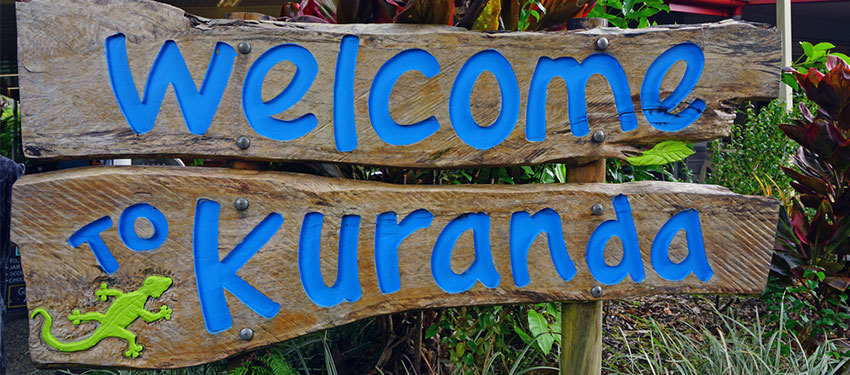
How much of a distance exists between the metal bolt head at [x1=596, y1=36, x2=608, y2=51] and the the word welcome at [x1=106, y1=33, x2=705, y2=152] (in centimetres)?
3

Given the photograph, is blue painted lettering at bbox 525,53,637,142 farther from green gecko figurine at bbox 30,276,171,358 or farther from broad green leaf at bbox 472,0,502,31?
green gecko figurine at bbox 30,276,171,358

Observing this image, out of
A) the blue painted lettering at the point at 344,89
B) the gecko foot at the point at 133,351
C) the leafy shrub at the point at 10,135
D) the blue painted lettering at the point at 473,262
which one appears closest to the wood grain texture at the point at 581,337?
the blue painted lettering at the point at 473,262

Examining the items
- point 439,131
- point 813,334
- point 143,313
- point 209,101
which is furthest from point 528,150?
point 813,334

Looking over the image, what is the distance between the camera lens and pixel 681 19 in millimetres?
6863

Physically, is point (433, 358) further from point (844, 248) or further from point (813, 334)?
point (844, 248)

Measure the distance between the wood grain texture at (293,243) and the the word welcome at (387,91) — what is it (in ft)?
0.50

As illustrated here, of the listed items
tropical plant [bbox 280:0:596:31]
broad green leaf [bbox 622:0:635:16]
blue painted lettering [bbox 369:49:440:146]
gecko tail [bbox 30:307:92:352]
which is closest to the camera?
gecko tail [bbox 30:307:92:352]

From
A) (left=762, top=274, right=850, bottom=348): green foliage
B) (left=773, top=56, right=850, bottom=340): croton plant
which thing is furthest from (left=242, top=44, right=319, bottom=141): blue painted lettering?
(left=773, top=56, right=850, bottom=340): croton plant

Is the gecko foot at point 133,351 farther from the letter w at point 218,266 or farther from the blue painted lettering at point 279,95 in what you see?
the blue painted lettering at point 279,95

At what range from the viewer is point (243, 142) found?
162 cm

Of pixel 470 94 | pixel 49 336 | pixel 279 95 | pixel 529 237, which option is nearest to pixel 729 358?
pixel 529 237

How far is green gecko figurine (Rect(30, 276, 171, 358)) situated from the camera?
1.56 metres

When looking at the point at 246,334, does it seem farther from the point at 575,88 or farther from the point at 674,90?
the point at 674,90

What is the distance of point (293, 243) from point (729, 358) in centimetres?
158
